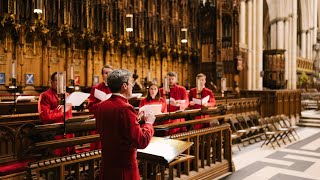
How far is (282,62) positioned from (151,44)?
10.8 meters

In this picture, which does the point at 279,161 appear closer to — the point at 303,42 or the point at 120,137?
the point at 120,137

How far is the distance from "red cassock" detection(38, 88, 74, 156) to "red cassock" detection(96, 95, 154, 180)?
172 centimetres

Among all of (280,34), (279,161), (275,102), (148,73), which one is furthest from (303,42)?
(279,161)

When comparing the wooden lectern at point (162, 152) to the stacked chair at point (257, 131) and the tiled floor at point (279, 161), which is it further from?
the stacked chair at point (257, 131)

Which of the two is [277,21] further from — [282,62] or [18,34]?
[18,34]

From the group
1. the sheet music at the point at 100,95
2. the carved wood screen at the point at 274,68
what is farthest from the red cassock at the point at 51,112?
the carved wood screen at the point at 274,68

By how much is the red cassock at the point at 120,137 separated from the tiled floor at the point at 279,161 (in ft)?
11.4

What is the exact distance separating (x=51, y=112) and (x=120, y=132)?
6.89 feet

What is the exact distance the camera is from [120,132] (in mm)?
2332

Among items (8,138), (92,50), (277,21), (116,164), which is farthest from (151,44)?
(277,21)

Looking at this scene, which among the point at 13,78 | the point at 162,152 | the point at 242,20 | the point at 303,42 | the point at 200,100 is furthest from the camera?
the point at 303,42

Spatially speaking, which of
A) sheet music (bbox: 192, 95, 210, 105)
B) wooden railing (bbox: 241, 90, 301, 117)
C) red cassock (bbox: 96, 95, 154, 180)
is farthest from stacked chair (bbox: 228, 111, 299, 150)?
red cassock (bbox: 96, 95, 154, 180)

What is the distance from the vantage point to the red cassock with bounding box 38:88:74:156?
154 inches

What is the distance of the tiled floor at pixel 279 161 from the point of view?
5.54 meters
